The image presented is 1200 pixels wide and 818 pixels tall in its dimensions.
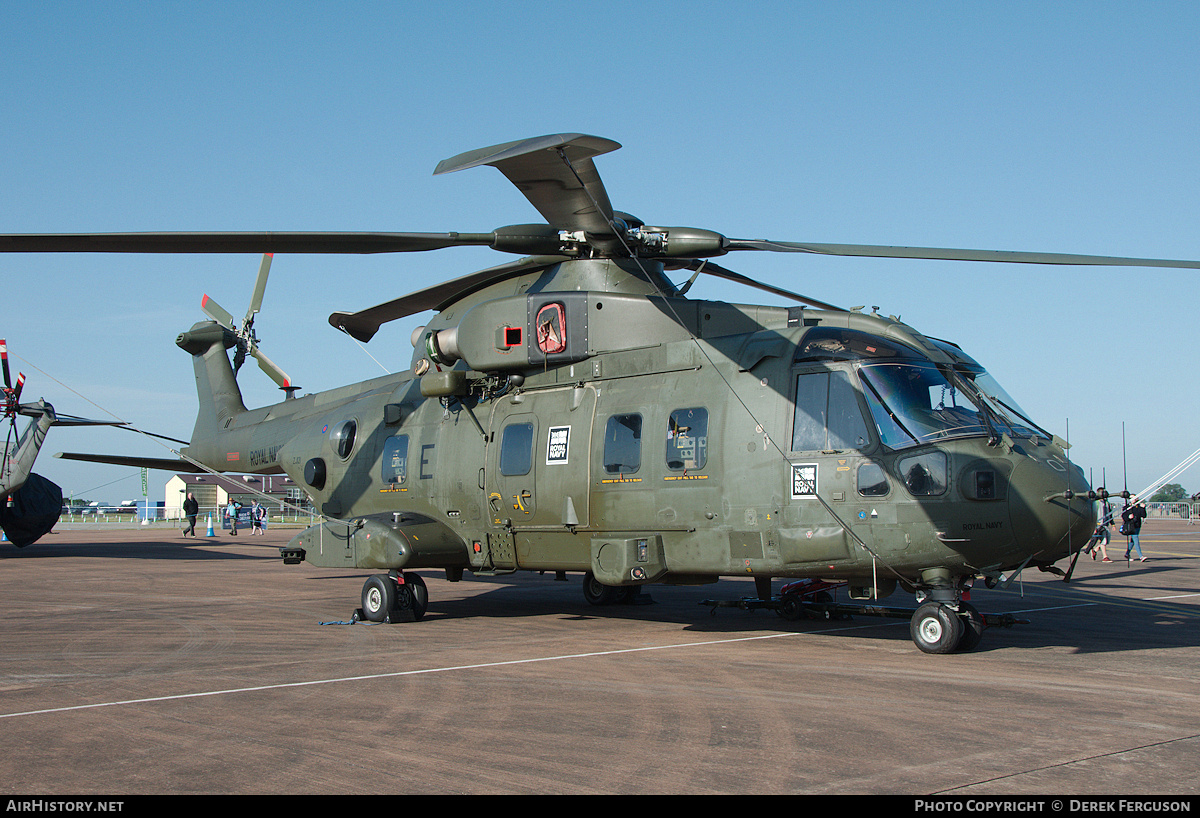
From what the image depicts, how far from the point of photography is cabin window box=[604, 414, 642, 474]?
10688mm

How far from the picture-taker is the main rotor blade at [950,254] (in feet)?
27.2

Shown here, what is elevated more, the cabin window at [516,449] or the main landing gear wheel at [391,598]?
the cabin window at [516,449]

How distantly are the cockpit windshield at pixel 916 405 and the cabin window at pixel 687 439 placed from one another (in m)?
1.85

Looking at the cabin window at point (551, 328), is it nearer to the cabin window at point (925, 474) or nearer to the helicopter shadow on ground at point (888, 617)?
the helicopter shadow on ground at point (888, 617)

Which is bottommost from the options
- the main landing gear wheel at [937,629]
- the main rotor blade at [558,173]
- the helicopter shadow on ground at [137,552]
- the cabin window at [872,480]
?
the helicopter shadow on ground at [137,552]

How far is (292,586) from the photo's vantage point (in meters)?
17.6

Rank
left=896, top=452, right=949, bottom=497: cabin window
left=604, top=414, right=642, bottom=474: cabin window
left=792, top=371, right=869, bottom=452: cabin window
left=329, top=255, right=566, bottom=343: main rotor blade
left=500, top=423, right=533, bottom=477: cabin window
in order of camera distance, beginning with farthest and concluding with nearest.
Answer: left=329, top=255, right=566, bottom=343: main rotor blade → left=500, top=423, right=533, bottom=477: cabin window → left=604, top=414, right=642, bottom=474: cabin window → left=792, top=371, right=869, bottom=452: cabin window → left=896, top=452, right=949, bottom=497: cabin window

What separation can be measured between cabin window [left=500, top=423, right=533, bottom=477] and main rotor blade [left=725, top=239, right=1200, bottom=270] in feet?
11.8

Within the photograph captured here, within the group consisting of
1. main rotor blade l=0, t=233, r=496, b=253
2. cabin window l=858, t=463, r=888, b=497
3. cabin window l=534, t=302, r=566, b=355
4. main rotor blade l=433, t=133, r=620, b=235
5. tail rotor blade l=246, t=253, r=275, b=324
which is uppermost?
tail rotor blade l=246, t=253, r=275, b=324

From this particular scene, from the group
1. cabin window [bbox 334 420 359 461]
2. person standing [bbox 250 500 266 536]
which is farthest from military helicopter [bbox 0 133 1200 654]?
person standing [bbox 250 500 266 536]

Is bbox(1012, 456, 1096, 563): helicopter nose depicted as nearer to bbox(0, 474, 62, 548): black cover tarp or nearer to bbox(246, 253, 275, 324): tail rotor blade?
bbox(246, 253, 275, 324): tail rotor blade

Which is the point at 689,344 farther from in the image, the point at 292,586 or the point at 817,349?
the point at 292,586

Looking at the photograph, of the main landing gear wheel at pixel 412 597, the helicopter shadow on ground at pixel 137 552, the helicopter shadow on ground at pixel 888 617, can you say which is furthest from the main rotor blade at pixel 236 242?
the helicopter shadow on ground at pixel 137 552

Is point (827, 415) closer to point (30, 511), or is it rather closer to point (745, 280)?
point (745, 280)
